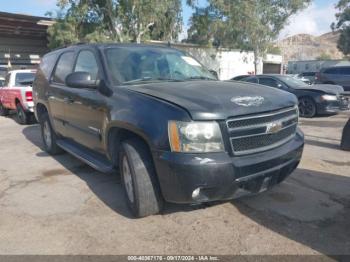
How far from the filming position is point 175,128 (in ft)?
10.7

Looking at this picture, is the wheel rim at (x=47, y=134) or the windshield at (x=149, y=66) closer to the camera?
the windshield at (x=149, y=66)

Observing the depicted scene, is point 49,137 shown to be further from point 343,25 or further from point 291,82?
point 343,25

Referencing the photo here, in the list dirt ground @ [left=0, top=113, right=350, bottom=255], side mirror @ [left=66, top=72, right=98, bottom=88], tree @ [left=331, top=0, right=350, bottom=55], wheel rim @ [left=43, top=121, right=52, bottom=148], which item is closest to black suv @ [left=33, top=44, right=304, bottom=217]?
side mirror @ [left=66, top=72, right=98, bottom=88]

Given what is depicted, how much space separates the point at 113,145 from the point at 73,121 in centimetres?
133

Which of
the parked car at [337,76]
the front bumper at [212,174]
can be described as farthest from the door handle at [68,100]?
the parked car at [337,76]

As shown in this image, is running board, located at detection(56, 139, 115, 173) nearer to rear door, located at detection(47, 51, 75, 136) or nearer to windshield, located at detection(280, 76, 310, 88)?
rear door, located at detection(47, 51, 75, 136)

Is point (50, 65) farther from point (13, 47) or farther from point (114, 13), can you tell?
point (13, 47)

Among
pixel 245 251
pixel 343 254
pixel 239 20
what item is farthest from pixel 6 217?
pixel 239 20

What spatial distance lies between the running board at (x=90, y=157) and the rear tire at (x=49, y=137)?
21.6 inches

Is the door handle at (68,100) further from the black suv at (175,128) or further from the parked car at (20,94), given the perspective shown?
the parked car at (20,94)

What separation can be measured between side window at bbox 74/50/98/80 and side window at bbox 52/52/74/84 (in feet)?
1.10

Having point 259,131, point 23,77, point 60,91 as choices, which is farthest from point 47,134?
point 23,77

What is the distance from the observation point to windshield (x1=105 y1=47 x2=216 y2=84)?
4.39 metres

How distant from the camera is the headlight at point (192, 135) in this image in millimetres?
3258
